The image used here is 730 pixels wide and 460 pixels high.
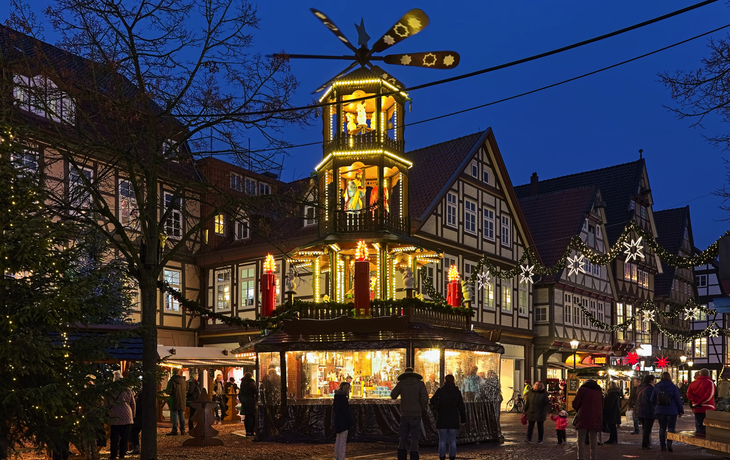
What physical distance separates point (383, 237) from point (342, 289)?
7.45ft

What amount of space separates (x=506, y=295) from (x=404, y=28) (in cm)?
2112

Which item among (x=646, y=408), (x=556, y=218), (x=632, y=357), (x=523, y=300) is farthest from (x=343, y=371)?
(x=632, y=357)

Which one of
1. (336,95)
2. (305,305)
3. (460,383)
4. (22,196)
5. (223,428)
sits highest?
(336,95)

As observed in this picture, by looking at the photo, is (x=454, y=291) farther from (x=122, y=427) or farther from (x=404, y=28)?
(x=122, y=427)

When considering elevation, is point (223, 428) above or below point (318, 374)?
below

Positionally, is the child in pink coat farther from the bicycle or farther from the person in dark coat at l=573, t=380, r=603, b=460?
the bicycle

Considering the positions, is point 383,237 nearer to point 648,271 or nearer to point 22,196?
point 22,196

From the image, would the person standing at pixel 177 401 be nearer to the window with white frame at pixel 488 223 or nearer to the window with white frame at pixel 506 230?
the window with white frame at pixel 488 223

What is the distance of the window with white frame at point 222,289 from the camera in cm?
3775

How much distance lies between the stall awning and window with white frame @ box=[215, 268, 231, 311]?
4800 mm

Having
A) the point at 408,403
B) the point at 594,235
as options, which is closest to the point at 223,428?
the point at 408,403

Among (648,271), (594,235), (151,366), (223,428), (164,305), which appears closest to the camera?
(151,366)

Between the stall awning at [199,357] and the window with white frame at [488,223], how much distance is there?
12.2 metres

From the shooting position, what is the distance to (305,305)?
2142 centimetres
